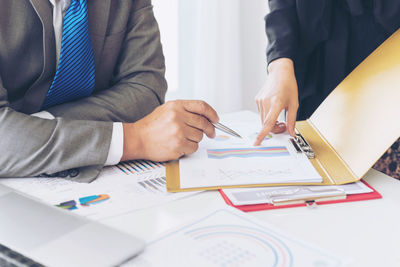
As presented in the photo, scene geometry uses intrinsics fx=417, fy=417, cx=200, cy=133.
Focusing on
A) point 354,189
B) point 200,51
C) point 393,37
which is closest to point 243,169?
point 354,189

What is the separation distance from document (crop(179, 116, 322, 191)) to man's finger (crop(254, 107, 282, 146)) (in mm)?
15

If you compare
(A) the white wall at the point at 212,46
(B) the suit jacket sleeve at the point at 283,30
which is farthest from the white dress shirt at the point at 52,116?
(A) the white wall at the point at 212,46

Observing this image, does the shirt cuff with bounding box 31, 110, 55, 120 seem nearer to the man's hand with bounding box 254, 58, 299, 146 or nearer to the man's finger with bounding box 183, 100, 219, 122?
the man's finger with bounding box 183, 100, 219, 122

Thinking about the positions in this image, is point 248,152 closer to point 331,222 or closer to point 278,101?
point 278,101

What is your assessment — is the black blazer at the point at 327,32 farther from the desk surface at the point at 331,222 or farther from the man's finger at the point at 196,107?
the desk surface at the point at 331,222

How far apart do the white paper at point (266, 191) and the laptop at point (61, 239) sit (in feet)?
0.69

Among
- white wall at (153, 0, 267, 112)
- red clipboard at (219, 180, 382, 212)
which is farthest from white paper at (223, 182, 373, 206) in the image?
white wall at (153, 0, 267, 112)

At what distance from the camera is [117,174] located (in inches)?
29.8

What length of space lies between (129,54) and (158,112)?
1.00 ft

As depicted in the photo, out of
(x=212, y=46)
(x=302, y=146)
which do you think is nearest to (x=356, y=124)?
(x=302, y=146)

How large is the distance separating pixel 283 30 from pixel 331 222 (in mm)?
666

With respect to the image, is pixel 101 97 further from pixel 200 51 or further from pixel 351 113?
pixel 200 51

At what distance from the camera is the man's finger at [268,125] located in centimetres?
87

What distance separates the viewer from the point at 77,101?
942mm
